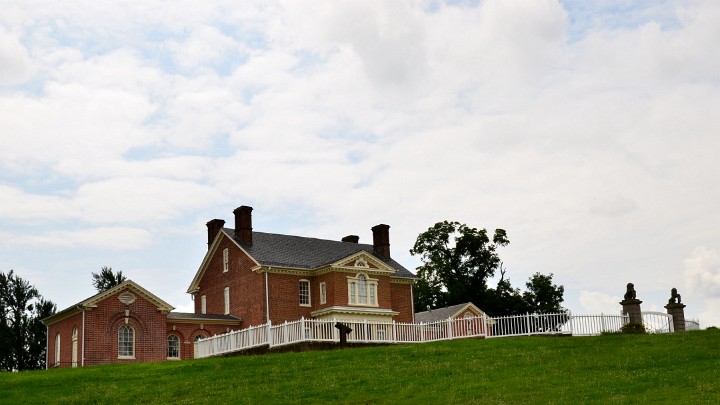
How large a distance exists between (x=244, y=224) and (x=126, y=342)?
36.2 feet

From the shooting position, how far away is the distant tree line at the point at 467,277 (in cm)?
7669

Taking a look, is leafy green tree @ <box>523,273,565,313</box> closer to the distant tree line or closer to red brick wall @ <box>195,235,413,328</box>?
the distant tree line

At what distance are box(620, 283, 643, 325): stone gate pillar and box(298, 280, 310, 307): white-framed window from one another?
20.0 meters

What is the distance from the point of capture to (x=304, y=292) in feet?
171

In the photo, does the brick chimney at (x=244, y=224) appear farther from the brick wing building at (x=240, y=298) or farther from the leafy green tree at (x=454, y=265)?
the leafy green tree at (x=454, y=265)

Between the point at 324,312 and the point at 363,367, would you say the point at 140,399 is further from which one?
the point at 324,312

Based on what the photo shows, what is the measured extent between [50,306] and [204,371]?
1652 inches

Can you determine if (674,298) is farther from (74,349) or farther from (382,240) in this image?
(74,349)

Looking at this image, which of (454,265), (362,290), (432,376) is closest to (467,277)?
(454,265)

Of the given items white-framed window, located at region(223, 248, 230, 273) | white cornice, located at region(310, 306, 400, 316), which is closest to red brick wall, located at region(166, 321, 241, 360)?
white-framed window, located at region(223, 248, 230, 273)

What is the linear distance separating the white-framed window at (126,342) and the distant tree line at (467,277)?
3716 cm

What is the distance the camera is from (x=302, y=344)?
1439 inches

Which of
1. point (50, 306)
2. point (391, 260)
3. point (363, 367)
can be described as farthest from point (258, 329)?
point (50, 306)

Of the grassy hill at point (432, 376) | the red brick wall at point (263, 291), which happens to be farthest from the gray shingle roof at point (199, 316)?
the grassy hill at point (432, 376)
